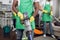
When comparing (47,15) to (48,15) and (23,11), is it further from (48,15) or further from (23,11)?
(23,11)

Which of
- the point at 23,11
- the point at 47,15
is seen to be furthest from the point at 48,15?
the point at 23,11

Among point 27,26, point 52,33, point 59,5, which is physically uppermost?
point 59,5

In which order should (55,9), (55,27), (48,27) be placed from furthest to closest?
1. (55,9)
2. (48,27)
3. (55,27)

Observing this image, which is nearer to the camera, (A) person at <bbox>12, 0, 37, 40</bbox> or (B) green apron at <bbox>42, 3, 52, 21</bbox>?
(A) person at <bbox>12, 0, 37, 40</bbox>

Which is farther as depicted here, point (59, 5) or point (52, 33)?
point (59, 5)

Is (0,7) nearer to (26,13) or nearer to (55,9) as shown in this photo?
(55,9)

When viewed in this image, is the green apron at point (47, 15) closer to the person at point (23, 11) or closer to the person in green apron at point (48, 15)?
the person in green apron at point (48, 15)

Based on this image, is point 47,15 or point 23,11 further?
point 47,15

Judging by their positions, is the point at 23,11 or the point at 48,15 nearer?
the point at 23,11

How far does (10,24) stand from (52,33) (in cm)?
128

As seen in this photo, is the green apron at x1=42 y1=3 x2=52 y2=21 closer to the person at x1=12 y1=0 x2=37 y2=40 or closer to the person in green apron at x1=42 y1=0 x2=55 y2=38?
the person in green apron at x1=42 y1=0 x2=55 y2=38

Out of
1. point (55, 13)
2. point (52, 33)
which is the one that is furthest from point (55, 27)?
point (55, 13)

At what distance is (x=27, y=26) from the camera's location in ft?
5.82

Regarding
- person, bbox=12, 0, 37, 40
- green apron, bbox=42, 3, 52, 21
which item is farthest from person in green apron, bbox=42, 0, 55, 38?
person, bbox=12, 0, 37, 40
